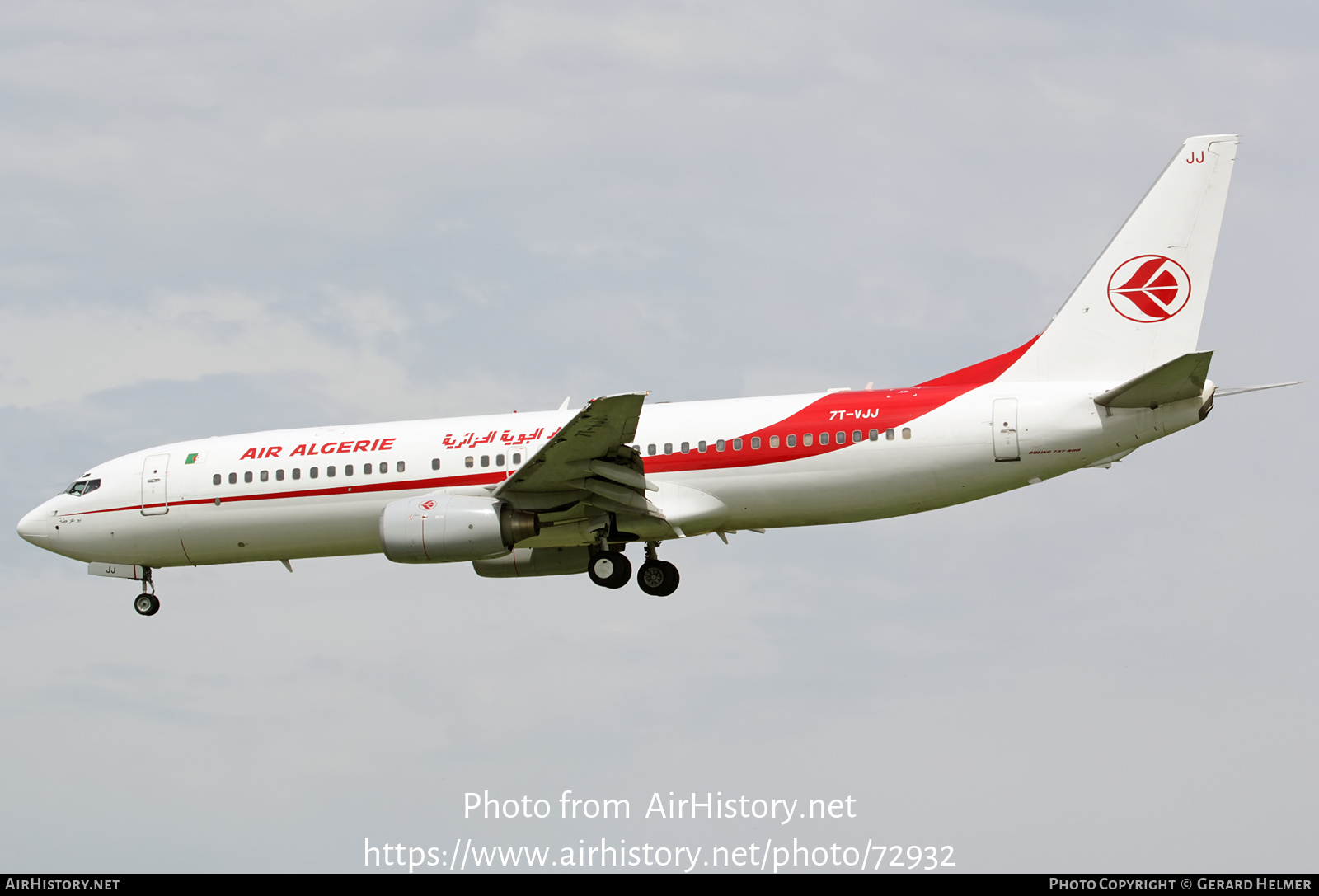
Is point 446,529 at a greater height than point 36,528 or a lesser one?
lesser

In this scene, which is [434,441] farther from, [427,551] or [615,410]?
[615,410]

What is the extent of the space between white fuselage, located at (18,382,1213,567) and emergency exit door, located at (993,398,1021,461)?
0.11 feet

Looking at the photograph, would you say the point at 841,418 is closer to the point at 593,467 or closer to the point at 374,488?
the point at 593,467

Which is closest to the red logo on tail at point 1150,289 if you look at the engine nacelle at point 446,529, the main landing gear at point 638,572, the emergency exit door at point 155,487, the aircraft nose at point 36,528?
the main landing gear at point 638,572

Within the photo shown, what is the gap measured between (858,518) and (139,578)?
652 inches

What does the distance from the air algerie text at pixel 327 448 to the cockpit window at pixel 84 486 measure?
3.99m

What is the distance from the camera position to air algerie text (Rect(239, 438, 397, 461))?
34344 mm

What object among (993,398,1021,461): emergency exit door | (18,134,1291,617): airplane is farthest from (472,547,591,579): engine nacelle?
(993,398,1021,461): emergency exit door

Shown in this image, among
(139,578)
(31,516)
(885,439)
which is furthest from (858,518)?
(31,516)

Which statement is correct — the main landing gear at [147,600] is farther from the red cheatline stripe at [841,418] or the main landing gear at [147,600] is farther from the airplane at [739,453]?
the red cheatline stripe at [841,418]

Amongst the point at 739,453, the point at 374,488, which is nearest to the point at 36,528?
the point at 374,488

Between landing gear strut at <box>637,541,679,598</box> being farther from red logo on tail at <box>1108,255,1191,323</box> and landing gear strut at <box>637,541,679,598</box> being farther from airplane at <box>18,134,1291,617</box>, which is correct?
red logo on tail at <box>1108,255,1191,323</box>

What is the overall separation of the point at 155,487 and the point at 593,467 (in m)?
10.7

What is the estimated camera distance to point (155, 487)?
35594 millimetres
